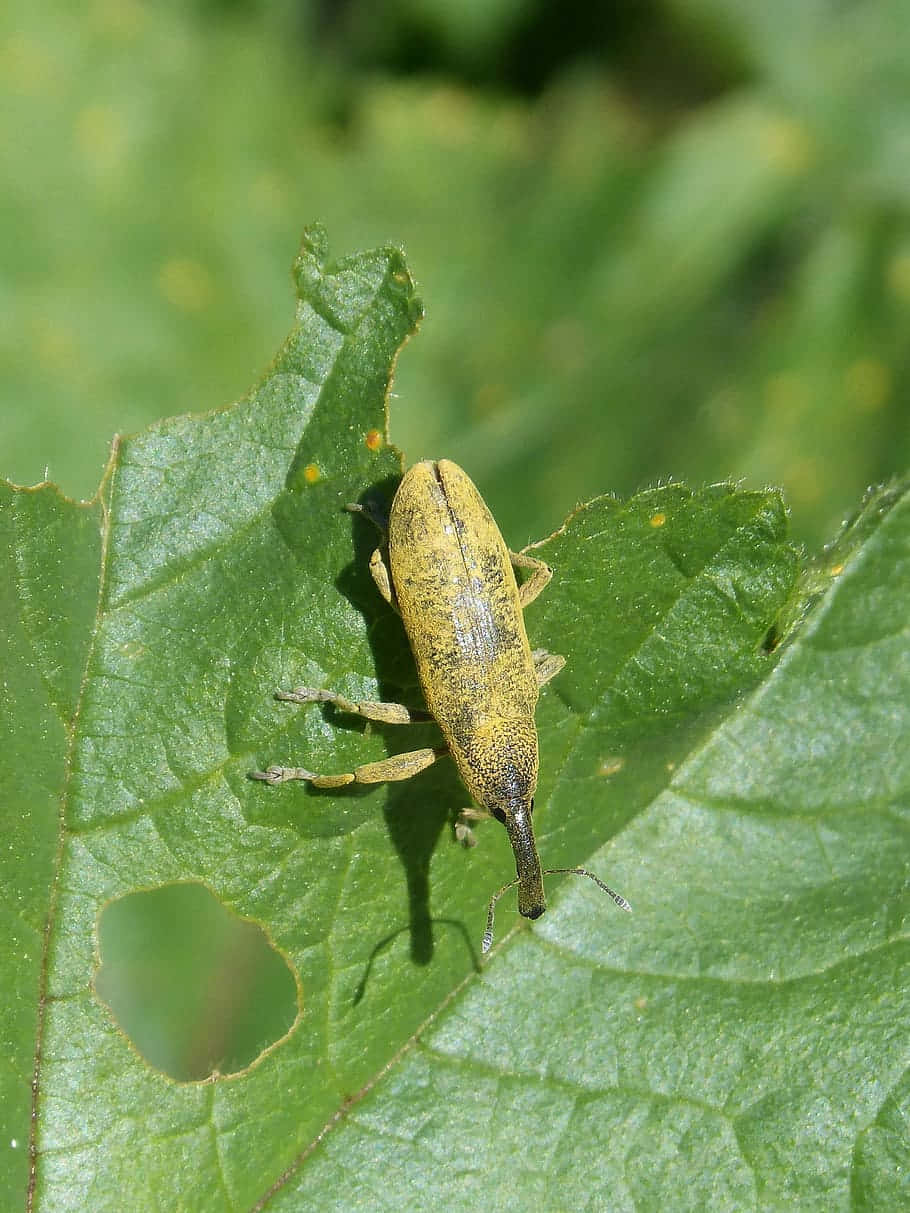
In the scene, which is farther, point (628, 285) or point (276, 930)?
point (628, 285)

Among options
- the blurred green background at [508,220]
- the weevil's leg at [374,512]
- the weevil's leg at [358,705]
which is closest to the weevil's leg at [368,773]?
the weevil's leg at [358,705]

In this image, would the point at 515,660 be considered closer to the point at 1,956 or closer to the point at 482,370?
the point at 1,956

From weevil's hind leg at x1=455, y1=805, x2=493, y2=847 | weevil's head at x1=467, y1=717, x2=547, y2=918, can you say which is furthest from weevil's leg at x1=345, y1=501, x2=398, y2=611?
weevil's hind leg at x1=455, y1=805, x2=493, y2=847

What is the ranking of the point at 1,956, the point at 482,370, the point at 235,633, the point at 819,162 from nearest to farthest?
the point at 1,956 → the point at 235,633 → the point at 819,162 → the point at 482,370

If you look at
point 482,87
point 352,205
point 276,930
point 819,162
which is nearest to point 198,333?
point 352,205

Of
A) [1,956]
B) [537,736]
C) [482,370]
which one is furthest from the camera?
[482,370]

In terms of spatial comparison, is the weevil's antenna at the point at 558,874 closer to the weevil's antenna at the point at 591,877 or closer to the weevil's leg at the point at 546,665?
the weevil's antenna at the point at 591,877
